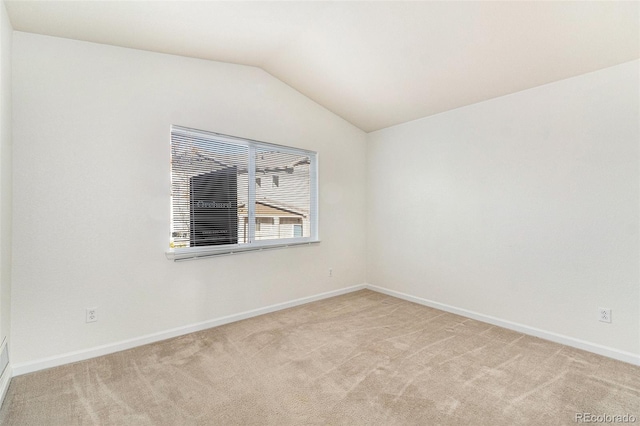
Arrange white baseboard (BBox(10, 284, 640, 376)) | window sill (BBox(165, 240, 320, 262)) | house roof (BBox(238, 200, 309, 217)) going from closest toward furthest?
white baseboard (BBox(10, 284, 640, 376)) < window sill (BBox(165, 240, 320, 262)) < house roof (BBox(238, 200, 309, 217))

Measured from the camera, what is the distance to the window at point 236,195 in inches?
119

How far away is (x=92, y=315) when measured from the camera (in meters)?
2.52

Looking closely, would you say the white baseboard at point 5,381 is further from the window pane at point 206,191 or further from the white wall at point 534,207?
the white wall at point 534,207

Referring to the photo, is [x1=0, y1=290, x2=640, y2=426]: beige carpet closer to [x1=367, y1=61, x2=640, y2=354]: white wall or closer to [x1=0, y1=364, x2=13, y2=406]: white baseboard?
[x1=0, y1=364, x2=13, y2=406]: white baseboard

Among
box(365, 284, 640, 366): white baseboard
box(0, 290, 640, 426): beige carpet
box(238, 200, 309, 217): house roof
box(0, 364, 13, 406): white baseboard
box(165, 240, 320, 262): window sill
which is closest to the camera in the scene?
box(0, 290, 640, 426): beige carpet

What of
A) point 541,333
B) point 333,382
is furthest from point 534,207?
point 333,382

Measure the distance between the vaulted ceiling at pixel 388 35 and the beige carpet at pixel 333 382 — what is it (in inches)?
100

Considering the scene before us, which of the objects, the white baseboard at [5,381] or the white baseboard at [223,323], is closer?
the white baseboard at [5,381]

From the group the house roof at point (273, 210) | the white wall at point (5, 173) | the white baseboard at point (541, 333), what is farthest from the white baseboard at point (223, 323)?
the house roof at point (273, 210)

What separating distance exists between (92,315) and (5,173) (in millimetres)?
1253

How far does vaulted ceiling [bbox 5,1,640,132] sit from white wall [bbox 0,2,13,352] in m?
0.24

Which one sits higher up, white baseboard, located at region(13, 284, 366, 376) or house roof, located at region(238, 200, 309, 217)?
house roof, located at region(238, 200, 309, 217)

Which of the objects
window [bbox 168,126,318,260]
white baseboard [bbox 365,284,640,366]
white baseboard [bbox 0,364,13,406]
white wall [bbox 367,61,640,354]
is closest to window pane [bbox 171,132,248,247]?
window [bbox 168,126,318,260]

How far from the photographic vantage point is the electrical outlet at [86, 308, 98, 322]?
2.51 m
